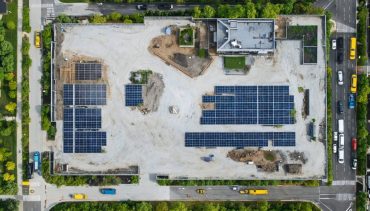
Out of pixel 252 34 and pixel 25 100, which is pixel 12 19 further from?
pixel 252 34

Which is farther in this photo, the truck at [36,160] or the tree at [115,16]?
the truck at [36,160]

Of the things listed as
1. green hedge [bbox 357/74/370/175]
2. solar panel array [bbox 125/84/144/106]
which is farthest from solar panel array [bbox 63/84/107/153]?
green hedge [bbox 357/74/370/175]

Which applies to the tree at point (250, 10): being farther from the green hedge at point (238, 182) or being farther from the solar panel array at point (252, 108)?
the green hedge at point (238, 182)

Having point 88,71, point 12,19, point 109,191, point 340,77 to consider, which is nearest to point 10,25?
point 12,19

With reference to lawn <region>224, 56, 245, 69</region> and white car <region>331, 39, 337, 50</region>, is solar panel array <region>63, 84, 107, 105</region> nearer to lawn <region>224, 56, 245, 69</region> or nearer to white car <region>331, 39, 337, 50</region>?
lawn <region>224, 56, 245, 69</region>

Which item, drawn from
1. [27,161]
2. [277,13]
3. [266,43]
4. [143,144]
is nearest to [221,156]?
[143,144]

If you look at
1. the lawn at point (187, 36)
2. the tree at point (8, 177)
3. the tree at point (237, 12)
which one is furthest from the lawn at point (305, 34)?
the tree at point (8, 177)

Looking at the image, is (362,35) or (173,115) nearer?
(173,115)
